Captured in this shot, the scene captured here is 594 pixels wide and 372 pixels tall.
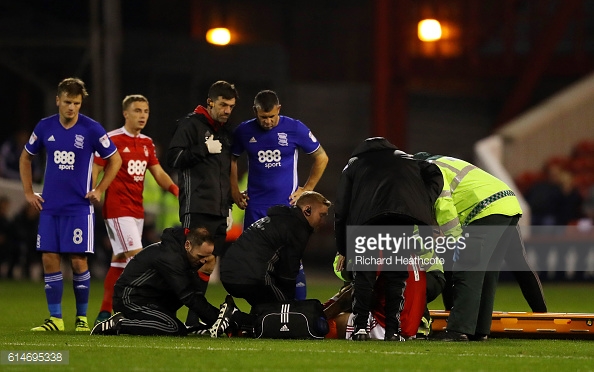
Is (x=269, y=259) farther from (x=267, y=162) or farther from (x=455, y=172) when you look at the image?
(x=455, y=172)

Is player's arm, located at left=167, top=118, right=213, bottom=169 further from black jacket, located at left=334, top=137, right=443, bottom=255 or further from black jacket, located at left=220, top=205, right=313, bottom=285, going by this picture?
black jacket, located at left=334, top=137, right=443, bottom=255

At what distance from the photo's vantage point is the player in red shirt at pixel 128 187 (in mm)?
10859

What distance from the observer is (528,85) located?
23.5 m

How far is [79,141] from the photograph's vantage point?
33.1 feet

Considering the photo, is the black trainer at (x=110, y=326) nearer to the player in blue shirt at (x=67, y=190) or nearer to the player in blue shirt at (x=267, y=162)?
the player in blue shirt at (x=67, y=190)

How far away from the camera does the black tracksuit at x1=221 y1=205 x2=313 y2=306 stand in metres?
9.27

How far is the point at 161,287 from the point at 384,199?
1.89 meters

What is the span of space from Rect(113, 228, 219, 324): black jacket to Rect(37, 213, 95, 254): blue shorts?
796 mm

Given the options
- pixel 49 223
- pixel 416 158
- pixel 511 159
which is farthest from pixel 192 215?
pixel 511 159

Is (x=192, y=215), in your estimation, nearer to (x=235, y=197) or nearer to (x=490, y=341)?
(x=235, y=197)

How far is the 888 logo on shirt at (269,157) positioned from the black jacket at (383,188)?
4.74ft

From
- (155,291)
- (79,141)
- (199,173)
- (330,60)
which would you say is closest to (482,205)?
(199,173)

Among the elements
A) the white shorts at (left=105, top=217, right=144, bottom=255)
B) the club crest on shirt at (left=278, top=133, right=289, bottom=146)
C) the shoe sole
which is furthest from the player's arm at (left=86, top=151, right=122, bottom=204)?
the club crest on shirt at (left=278, top=133, right=289, bottom=146)

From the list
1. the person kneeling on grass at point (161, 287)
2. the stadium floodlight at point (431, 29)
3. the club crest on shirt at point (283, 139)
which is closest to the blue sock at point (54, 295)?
the person kneeling on grass at point (161, 287)
